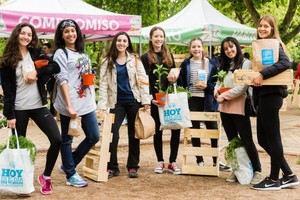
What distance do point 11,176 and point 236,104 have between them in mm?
2627

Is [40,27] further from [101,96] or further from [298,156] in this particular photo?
[298,156]

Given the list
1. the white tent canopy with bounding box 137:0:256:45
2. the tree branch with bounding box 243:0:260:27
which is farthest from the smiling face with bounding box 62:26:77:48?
the tree branch with bounding box 243:0:260:27

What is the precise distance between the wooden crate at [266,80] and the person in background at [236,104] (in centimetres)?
35

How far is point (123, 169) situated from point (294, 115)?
8.52 meters

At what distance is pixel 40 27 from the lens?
927 centimetres

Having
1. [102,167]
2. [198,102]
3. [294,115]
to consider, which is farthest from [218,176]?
[294,115]

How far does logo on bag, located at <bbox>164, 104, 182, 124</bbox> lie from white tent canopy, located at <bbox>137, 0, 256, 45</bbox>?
549 cm

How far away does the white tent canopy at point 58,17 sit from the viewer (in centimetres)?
898

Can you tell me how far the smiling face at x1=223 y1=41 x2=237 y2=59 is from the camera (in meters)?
6.03

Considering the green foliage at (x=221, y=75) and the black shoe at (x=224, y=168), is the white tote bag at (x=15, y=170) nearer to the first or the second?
the green foliage at (x=221, y=75)

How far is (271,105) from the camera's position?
5492 mm

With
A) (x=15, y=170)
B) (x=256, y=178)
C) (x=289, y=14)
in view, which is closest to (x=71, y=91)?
(x=15, y=170)

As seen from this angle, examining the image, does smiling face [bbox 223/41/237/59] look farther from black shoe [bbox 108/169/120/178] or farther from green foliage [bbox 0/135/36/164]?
green foliage [bbox 0/135/36/164]

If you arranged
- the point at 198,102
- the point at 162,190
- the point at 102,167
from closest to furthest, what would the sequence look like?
the point at 162,190, the point at 102,167, the point at 198,102
